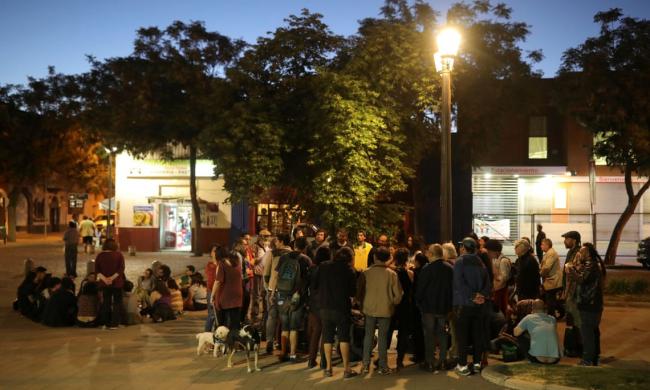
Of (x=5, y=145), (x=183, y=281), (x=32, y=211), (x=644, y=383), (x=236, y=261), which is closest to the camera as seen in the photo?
(x=644, y=383)

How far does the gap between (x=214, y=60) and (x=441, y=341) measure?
23.9 m

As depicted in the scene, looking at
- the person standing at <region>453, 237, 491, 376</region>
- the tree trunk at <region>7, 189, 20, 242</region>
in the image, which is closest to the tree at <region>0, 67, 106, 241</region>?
the tree trunk at <region>7, 189, 20, 242</region>

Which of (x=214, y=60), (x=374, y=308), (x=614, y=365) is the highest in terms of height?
(x=214, y=60)

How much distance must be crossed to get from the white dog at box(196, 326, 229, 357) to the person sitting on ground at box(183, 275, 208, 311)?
16.6 ft

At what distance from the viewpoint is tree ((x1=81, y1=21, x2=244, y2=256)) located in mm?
30203

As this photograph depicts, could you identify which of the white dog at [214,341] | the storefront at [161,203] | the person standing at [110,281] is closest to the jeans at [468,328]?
the white dog at [214,341]

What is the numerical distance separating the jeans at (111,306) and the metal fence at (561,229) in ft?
56.0

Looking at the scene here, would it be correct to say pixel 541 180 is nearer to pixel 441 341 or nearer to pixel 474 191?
pixel 474 191

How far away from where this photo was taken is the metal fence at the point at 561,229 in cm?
2752

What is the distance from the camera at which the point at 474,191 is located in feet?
101

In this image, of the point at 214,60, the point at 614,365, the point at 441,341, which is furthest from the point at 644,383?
the point at 214,60

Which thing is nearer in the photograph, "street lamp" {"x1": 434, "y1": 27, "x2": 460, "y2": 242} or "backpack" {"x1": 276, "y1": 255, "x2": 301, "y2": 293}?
"backpack" {"x1": 276, "y1": 255, "x2": 301, "y2": 293}

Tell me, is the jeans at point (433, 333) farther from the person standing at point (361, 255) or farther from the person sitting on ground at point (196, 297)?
the person sitting on ground at point (196, 297)

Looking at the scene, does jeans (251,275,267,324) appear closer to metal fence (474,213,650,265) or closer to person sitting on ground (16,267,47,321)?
person sitting on ground (16,267,47,321)
